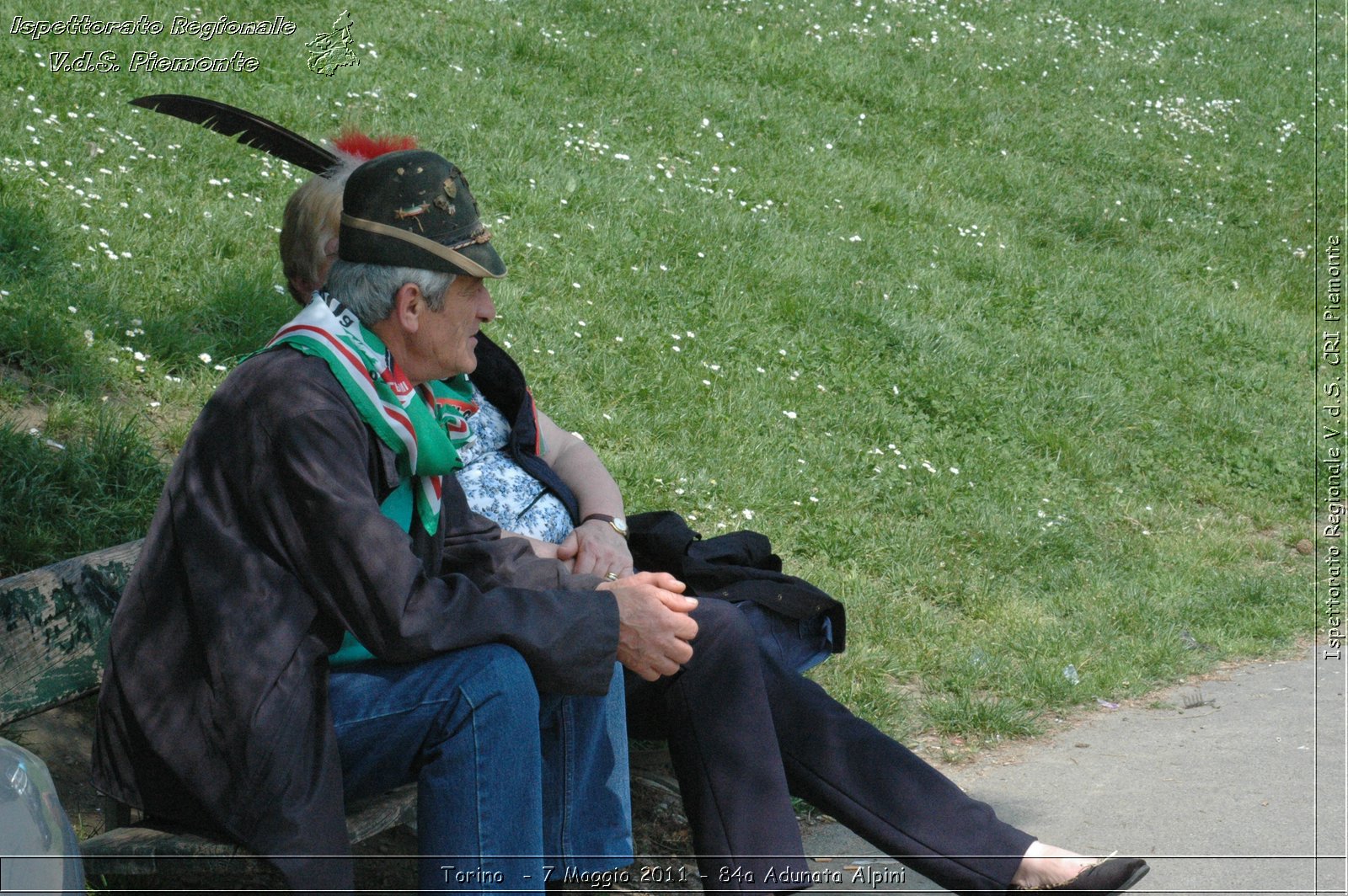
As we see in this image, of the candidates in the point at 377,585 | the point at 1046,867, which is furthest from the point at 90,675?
the point at 1046,867

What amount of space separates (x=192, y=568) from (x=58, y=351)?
250 cm

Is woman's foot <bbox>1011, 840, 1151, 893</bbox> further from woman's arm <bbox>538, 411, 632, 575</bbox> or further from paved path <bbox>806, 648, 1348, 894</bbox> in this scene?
woman's arm <bbox>538, 411, 632, 575</bbox>

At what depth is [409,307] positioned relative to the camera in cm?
275

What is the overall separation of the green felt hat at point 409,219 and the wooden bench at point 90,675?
95 centimetres

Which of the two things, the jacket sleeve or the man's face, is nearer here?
the jacket sleeve

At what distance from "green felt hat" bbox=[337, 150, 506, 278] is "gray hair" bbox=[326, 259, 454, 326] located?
0.02 meters

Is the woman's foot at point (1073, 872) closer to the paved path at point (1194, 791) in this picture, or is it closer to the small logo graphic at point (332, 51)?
the paved path at point (1194, 791)

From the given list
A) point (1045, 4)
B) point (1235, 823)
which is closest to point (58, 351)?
point (1235, 823)

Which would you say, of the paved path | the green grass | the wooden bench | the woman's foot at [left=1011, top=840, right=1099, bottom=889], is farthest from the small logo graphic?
the woman's foot at [left=1011, top=840, right=1099, bottom=889]

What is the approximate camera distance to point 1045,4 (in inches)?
522

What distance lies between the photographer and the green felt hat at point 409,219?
272 centimetres

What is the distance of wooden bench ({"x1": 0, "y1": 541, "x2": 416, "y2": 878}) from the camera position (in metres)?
2.54

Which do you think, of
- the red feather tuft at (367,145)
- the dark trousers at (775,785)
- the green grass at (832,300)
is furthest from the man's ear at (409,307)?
the green grass at (832,300)

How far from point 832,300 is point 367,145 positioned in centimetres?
405
